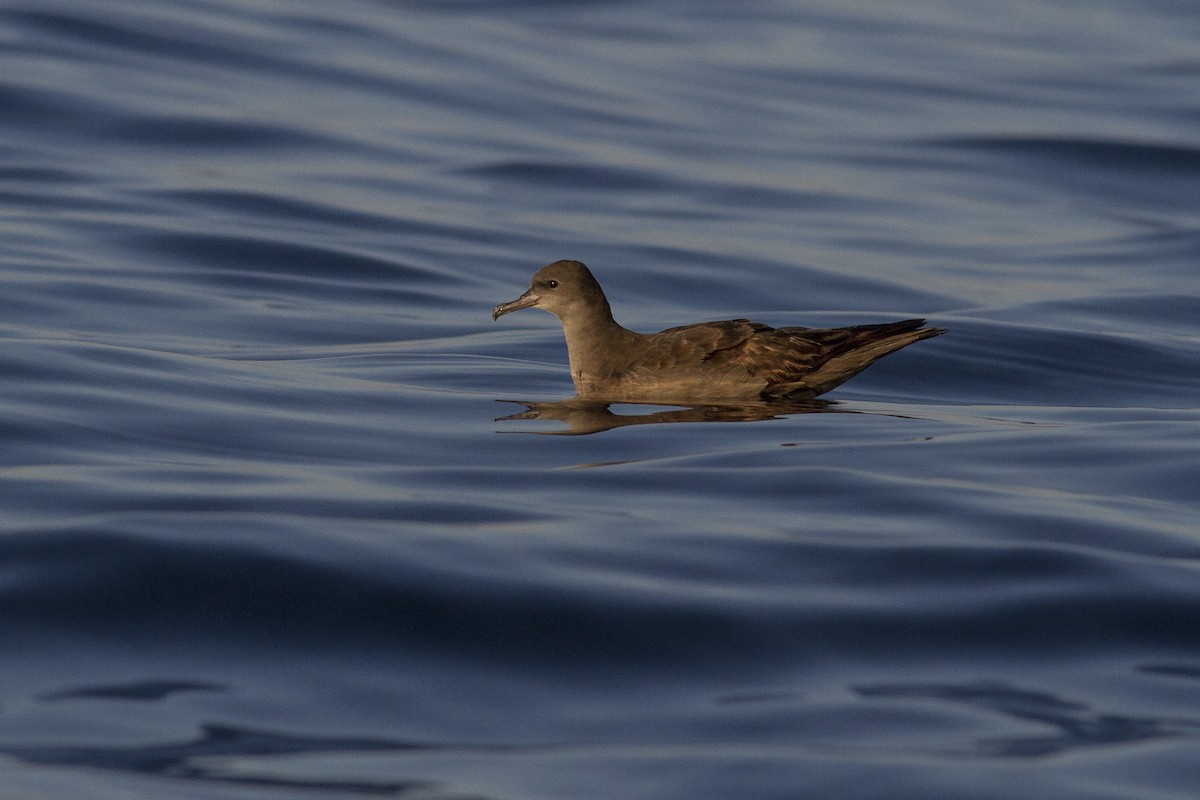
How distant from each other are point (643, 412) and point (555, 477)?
1.96 meters

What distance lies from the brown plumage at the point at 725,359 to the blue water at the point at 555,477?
0.26 metres

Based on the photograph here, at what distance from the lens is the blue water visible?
4664mm

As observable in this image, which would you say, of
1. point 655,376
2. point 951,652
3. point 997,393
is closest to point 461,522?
point 951,652

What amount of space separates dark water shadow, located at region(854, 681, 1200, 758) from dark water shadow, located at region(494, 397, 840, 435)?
147 inches

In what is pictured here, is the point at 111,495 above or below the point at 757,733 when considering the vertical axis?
above

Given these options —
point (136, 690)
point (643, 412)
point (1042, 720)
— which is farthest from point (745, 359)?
point (136, 690)

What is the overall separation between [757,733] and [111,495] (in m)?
3.04

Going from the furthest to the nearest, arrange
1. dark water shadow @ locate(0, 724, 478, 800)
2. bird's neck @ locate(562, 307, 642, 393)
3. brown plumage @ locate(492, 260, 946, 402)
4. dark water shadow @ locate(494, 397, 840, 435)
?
bird's neck @ locate(562, 307, 642, 393), brown plumage @ locate(492, 260, 946, 402), dark water shadow @ locate(494, 397, 840, 435), dark water shadow @ locate(0, 724, 478, 800)

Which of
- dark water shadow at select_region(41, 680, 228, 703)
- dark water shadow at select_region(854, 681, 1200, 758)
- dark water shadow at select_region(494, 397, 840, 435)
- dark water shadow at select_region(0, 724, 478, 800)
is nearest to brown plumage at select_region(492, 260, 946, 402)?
dark water shadow at select_region(494, 397, 840, 435)

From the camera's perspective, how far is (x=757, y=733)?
4.68m

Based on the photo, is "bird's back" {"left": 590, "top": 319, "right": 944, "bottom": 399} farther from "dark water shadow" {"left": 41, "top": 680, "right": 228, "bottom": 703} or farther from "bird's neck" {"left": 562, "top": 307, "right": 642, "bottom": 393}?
"dark water shadow" {"left": 41, "top": 680, "right": 228, "bottom": 703}

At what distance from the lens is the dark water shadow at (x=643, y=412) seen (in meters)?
8.88

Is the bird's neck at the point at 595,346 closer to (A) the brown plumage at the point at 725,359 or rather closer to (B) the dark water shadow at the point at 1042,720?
(A) the brown plumage at the point at 725,359

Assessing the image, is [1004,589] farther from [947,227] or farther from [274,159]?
[274,159]
